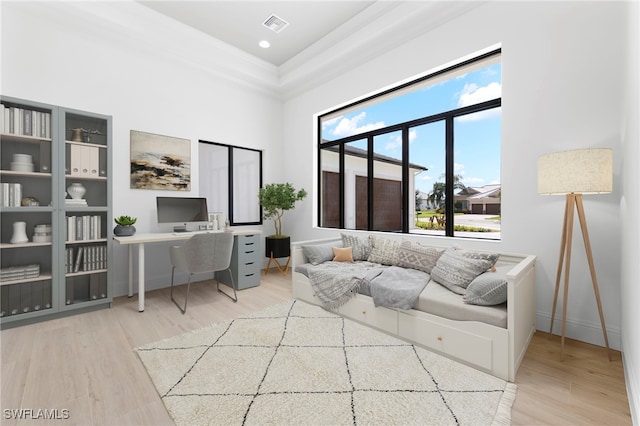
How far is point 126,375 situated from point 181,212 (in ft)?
7.17

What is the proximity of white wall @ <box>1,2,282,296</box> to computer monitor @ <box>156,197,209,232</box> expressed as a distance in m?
0.32

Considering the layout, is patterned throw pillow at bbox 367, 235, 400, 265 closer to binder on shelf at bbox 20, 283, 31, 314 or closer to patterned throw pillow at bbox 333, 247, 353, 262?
patterned throw pillow at bbox 333, 247, 353, 262

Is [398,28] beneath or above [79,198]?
above

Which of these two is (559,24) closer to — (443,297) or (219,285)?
(443,297)

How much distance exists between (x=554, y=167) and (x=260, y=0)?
3352 millimetres

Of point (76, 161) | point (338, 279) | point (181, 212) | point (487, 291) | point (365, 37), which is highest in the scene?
point (365, 37)

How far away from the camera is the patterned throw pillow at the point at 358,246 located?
345 cm

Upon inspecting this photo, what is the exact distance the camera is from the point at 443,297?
212cm

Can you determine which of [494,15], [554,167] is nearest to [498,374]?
[554,167]

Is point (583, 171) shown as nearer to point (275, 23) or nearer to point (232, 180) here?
point (275, 23)

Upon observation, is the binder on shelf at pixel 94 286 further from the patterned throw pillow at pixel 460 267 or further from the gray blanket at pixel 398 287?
the patterned throw pillow at pixel 460 267

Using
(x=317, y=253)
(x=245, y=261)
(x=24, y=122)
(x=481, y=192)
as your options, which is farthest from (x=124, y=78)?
(x=481, y=192)

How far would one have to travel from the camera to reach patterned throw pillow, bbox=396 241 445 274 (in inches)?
109

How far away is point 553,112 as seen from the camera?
2.43m
